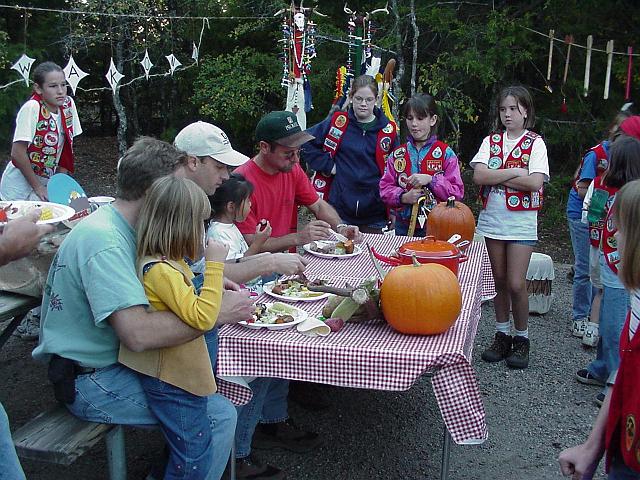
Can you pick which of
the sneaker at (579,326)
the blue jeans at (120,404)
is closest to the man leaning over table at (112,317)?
the blue jeans at (120,404)

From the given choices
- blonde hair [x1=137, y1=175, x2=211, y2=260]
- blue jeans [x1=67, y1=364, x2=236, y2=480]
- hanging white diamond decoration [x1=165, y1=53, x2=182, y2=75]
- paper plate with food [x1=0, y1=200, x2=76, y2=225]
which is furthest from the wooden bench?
hanging white diamond decoration [x1=165, y1=53, x2=182, y2=75]

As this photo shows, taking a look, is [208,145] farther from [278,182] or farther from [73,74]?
[73,74]

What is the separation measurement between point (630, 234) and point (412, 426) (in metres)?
2.35

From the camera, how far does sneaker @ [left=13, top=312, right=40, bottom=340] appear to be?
197 inches

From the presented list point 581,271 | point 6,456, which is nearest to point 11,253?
point 6,456

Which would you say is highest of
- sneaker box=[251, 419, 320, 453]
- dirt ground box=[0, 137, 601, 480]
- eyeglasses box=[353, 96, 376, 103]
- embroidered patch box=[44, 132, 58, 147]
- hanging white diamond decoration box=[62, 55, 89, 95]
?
hanging white diamond decoration box=[62, 55, 89, 95]

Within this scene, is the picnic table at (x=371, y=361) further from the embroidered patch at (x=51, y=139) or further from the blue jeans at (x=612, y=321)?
the embroidered patch at (x=51, y=139)

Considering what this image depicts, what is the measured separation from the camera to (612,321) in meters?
3.90

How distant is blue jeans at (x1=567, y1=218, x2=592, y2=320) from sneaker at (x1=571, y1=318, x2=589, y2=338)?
0.10ft

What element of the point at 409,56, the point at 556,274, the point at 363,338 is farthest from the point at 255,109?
the point at 363,338

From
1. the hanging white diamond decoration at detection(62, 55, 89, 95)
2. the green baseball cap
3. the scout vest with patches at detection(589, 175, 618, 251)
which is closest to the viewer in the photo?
the green baseball cap

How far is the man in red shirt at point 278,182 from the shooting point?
12.4 ft

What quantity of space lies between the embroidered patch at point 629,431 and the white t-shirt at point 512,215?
2.72 m

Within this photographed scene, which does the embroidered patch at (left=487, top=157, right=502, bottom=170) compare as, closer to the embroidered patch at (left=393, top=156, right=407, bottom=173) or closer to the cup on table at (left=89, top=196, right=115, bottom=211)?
the embroidered patch at (left=393, top=156, right=407, bottom=173)
